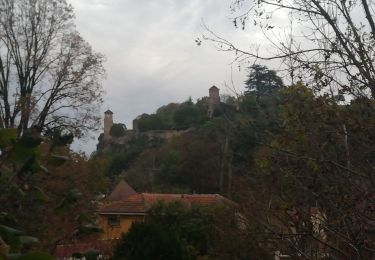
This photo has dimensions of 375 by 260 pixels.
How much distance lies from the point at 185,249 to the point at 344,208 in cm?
1008

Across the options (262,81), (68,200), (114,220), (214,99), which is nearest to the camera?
(68,200)

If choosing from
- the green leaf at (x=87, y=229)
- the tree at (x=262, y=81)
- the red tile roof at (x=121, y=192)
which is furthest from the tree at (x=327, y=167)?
the red tile roof at (x=121, y=192)

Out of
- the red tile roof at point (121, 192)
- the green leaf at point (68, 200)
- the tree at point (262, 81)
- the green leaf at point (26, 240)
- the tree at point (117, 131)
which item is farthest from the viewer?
the tree at point (117, 131)

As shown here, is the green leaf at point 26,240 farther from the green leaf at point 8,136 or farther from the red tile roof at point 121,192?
the red tile roof at point 121,192

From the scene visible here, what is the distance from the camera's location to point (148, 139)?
76.0 meters

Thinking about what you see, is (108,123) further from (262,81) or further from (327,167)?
(327,167)

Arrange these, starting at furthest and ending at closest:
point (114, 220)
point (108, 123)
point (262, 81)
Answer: point (108, 123) < point (114, 220) < point (262, 81)

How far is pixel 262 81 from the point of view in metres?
7.86

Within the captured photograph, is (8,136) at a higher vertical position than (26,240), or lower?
higher

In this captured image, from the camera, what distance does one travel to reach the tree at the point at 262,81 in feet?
23.4

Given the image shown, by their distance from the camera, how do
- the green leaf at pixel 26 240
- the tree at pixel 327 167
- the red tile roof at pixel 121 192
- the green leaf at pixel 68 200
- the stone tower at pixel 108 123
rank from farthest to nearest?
1. the stone tower at pixel 108 123
2. the red tile roof at pixel 121 192
3. the tree at pixel 327 167
4. the green leaf at pixel 68 200
5. the green leaf at pixel 26 240

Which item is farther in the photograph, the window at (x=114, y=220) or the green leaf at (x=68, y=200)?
the window at (x=114, y=220)

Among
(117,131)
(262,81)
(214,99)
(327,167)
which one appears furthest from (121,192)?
(117,131)

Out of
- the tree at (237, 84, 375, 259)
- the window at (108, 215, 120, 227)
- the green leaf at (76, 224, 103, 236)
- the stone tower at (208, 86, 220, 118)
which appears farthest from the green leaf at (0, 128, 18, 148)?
the window at (108, 215, 120, 227)
